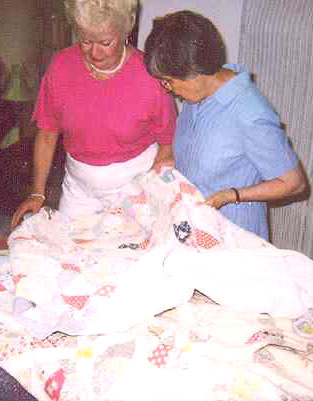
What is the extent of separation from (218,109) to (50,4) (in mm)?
2612

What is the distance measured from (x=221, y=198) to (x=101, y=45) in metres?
0.52

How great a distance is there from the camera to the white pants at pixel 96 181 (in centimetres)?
167

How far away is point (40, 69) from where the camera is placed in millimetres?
3777

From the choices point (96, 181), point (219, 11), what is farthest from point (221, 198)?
point (219, 11)

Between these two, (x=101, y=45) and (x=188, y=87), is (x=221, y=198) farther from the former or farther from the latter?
(x=101, y=45)

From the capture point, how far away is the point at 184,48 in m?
1.28

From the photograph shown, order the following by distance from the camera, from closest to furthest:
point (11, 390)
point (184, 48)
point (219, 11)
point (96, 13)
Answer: point (11, 390) → point (184, 48) → point (96, 13) → point (219, 11)

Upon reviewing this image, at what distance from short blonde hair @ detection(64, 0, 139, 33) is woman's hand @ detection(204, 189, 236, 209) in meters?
0.52

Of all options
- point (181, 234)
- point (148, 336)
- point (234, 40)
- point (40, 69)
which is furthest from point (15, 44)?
point (148, 336)

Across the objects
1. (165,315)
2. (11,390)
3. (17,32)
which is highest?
(17,32)

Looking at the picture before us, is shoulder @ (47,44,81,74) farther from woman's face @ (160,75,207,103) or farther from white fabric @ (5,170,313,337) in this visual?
white fabric @ (5,170,313,337)

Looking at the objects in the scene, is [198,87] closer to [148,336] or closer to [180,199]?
[180,199]

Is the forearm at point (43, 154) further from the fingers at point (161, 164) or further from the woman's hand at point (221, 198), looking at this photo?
the woman's hand at point (221, 198)

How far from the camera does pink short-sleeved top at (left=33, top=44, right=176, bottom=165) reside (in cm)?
158
